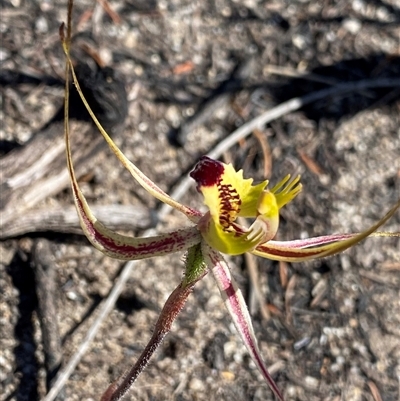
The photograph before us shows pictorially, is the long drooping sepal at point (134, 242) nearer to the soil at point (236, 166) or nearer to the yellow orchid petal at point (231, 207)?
the yellow orchid petal at point (231, 207)

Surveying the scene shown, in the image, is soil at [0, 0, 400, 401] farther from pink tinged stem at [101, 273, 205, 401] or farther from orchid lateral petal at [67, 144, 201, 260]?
orchid lateral petal at [67, 144, 201, 260]

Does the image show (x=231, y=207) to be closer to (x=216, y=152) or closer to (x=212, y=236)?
(x=212, y=236)

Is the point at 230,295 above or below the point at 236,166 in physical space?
below

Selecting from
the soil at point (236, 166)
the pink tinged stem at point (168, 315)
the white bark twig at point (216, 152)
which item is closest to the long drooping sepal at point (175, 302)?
the pink tinged stem at point (168, 315)

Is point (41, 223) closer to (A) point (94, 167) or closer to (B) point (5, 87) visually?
(A) point (94, 167)

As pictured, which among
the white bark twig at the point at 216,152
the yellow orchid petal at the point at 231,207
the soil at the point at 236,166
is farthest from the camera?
the soil at the point at 236,166

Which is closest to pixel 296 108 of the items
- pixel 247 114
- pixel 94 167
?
pixel 247 114

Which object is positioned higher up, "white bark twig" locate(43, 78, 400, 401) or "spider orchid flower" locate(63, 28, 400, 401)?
"white bark twig" locate(43, 78, 400, 401)

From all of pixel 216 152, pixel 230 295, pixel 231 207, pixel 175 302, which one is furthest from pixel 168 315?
pixel 216 152

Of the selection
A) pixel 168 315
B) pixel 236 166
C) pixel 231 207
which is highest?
pixel 236 166

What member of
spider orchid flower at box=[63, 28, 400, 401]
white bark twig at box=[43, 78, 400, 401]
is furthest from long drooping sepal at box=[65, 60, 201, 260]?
white bark twig at box=[43, 78, 400, 401]
